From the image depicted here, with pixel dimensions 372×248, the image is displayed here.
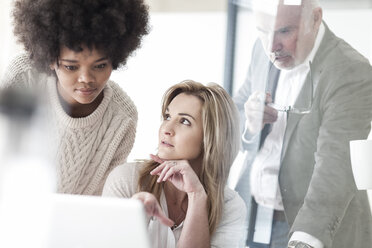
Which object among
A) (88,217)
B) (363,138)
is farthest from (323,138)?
(88,217)

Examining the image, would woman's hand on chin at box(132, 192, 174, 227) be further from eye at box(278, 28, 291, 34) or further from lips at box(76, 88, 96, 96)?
eye at box(278, 28, 291, 34)

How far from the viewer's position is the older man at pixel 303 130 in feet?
4.51

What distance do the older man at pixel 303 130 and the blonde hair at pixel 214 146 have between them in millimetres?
32

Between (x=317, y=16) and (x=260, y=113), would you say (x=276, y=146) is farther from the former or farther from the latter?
(x=317, y=16)

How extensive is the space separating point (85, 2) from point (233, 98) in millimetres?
417

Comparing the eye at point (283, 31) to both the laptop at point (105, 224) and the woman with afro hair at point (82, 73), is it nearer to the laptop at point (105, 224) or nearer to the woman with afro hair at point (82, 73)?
the woman with afro hair at point (82, 73)

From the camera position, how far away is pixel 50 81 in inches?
57.9

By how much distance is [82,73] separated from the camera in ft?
4.66

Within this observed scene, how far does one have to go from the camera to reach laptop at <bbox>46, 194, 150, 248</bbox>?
43.5 inches

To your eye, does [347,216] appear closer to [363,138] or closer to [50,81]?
[363,138]

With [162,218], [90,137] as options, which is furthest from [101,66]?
[162,218]

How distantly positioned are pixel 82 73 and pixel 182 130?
0.93 feet

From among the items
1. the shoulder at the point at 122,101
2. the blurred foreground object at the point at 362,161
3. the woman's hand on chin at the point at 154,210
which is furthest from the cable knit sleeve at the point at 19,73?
the blurred foreground object at the point at 362,161

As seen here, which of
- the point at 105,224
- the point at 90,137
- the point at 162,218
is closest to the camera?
the point at 105,224
